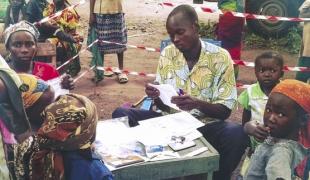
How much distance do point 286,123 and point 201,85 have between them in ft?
3.36

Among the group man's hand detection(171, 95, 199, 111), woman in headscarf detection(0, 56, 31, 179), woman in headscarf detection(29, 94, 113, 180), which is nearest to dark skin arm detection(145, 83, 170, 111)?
man's hand detection(171, 95, 199, 111)

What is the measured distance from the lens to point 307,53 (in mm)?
5570

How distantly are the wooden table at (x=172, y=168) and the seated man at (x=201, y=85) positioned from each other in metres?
0.56

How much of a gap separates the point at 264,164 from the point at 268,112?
0.29m

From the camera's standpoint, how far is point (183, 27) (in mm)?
3439

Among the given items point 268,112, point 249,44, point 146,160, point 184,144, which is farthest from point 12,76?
point 249,44

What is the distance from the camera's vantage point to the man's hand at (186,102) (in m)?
3.33

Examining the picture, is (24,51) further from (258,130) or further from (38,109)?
(258,130)

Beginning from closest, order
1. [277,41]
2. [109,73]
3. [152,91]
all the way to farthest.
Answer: [152,91], [109,73], [277,41]

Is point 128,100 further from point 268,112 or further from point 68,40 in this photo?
point 268,112

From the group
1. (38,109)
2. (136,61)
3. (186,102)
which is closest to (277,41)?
(136,61)

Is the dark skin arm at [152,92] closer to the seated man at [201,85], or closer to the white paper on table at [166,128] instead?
the seated man at [201,85]

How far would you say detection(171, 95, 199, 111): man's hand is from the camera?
333 centimetres

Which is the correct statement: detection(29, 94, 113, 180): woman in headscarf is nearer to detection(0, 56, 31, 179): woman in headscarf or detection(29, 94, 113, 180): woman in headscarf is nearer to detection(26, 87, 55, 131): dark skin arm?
detection(0, 56, 31, 179): woman in headscarf
